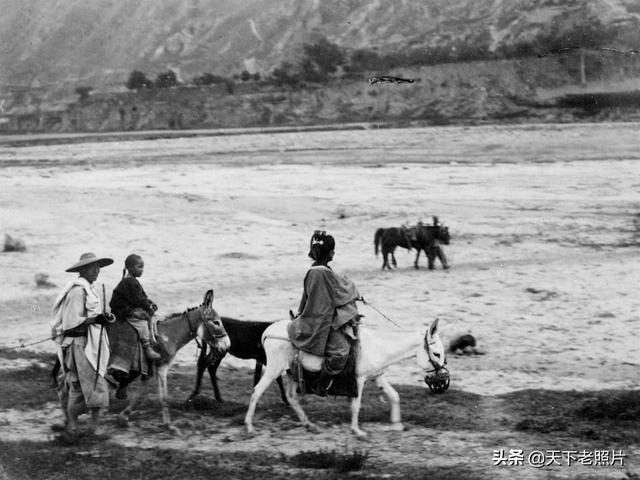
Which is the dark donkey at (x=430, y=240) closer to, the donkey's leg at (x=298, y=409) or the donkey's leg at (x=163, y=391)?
the donkey's leg at (x=298, y=409)

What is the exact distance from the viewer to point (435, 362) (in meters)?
10.2

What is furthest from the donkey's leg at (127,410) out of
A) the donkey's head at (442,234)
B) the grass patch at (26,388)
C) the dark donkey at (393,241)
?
the donkey's head at (442,234)

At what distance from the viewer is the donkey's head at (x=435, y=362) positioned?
10.2 m

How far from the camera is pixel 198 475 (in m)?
9.28

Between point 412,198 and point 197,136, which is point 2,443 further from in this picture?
point 197,136

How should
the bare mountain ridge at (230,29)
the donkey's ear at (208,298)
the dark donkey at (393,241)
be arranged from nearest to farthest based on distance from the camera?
1. the donkey's ear at (208,298)
2. the dark donkey at (393,241)
3. the bare mountain ridge at (230,29)

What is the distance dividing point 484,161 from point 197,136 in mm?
21431

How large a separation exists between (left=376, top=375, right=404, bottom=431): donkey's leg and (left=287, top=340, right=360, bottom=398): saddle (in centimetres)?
35

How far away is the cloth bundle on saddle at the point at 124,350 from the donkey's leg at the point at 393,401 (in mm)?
2615

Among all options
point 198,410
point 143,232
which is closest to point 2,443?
point 198,410

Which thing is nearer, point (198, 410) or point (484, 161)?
point (198, 410)

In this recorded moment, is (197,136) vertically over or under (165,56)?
under

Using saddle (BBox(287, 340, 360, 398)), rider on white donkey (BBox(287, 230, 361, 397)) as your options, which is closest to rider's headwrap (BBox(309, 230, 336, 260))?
rider on white donkey (BBox(287, 230, 361, 397))

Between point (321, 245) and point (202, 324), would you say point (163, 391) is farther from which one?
point (321, 245)
